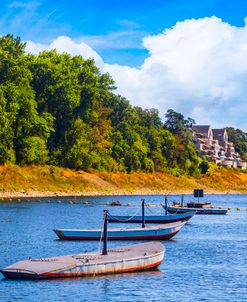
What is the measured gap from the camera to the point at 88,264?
3875 cm

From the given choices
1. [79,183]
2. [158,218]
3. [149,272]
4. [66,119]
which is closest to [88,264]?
[149,272]

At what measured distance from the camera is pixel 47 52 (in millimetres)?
156125

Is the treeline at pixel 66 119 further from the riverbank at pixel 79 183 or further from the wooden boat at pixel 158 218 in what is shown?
the wooden boat at pixel 158 218

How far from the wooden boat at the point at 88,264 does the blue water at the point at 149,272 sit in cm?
41

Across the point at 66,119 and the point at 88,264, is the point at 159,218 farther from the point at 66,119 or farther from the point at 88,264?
the point at 66,119

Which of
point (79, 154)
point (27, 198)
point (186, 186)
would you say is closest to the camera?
point (27, 198)

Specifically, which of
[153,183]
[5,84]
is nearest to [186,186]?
[153,183]

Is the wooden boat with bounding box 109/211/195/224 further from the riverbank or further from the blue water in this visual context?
the riverbank

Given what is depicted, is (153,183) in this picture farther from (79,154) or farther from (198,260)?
(198,260)

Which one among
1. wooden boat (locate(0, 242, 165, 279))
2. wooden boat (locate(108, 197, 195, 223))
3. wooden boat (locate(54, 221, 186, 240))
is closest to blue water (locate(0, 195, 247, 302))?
wooden boat (locate(0, 242, 165, 279))

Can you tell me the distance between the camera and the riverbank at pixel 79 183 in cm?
12324

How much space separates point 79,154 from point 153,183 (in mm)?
30327

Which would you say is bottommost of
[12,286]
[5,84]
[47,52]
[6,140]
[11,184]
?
[12,286]

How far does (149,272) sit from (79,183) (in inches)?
3928
